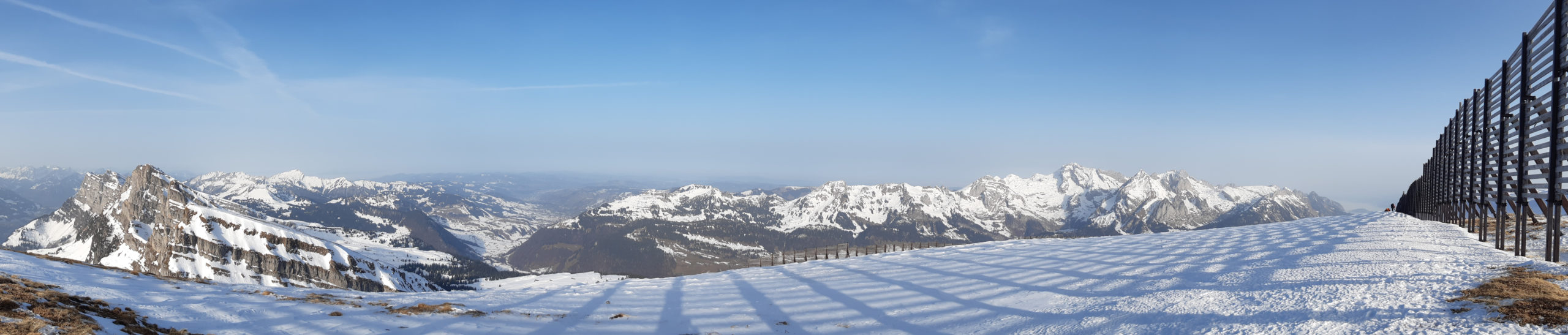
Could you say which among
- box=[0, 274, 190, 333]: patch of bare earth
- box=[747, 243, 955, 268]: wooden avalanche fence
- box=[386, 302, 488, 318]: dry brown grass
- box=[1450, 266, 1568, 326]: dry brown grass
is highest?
box=[1450, 266, 1568, 326]: dry brown grass

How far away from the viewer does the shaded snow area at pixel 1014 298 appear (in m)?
10.4

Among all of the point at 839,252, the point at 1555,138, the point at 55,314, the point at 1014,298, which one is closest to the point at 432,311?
the point at 55,314

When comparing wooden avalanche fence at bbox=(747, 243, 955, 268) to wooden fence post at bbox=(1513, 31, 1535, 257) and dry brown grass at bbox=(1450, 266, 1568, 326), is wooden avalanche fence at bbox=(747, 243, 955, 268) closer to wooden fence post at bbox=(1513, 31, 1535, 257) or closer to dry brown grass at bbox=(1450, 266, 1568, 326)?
wooden fence post at bbox=(1513, 31, 1535, 257)

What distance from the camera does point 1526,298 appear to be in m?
8.74

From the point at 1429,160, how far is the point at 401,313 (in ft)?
165

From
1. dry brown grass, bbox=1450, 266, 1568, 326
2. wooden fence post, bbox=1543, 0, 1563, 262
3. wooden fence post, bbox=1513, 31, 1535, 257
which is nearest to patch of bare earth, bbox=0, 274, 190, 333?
dry brown grass, bbox=1450, 266, 1568, 326

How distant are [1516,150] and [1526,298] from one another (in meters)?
11.6

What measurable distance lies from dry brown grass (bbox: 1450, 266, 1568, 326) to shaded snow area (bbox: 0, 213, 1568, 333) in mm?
239

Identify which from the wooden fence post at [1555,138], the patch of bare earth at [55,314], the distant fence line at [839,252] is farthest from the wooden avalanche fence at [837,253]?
the patch of bare earth at [55,314]

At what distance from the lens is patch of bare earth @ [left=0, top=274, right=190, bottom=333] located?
9.60 m

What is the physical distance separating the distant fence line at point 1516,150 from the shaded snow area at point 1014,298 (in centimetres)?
110

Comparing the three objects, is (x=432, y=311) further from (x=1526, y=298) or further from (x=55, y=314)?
(x=1526, y=298)

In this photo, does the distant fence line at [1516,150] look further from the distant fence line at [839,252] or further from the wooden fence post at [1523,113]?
the distant fence line at [839,252]

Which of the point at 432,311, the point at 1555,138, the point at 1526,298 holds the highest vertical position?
the point at 1555,138
